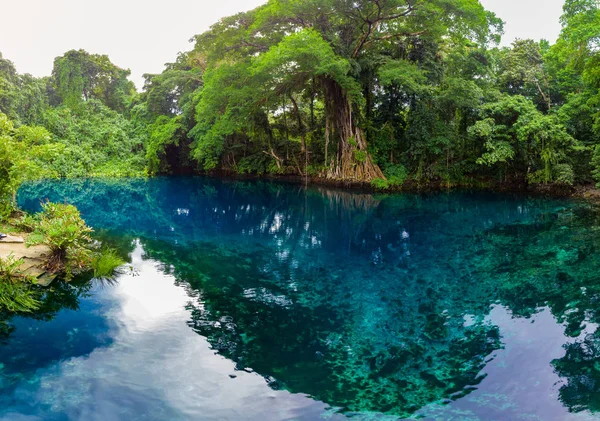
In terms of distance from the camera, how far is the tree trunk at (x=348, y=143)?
62.5 ft

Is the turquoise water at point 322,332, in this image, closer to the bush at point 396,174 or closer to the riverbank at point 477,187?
the riverbank at point 477,187

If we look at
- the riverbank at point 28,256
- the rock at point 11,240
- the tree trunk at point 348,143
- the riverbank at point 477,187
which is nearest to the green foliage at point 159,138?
the riverbank at point 477,187

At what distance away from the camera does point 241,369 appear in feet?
14.1

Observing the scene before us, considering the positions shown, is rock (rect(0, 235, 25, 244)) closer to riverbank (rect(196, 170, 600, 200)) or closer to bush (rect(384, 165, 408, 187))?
riverbank (rect(196, 170, 600, 200))

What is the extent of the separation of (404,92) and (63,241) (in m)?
17.2

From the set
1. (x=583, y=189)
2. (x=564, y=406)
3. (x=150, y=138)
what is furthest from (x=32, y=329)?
(x=150, y=138)

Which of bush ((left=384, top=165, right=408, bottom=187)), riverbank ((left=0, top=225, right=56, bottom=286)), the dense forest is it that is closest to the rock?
riverbank ((left=0, top=225, right=56, bottom=286))

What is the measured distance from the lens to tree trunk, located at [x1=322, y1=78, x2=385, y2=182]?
19062mm

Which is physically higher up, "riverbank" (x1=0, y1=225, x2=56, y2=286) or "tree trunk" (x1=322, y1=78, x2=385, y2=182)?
"tree trunk" (x1=322, y1=78, x2=385, y2=182)

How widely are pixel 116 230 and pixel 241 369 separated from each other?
27.1ft

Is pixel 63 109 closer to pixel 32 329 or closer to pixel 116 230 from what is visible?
pixel 116 230

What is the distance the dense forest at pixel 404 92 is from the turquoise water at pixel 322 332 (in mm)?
5239

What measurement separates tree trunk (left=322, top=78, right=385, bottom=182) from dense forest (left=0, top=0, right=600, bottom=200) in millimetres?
54

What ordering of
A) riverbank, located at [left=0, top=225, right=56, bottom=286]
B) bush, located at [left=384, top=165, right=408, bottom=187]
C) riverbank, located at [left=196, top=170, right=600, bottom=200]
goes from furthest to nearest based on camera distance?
1. bush, located at [left=384, top=165, right=408, bottom=187]
2. riverbank, located at [left=196, top=170, right=600, bottom=200]
3. riverbank, located at [left=0, top=225, right=56, bottom=286]
